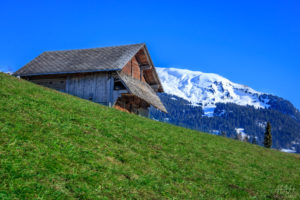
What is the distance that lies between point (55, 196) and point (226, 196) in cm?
604

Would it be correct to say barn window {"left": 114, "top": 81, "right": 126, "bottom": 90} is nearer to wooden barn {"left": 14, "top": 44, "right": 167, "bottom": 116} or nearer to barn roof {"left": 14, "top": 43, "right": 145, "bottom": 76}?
wooden barn {"left": 14, "top": 44, "right": 167, "bottom": 116}

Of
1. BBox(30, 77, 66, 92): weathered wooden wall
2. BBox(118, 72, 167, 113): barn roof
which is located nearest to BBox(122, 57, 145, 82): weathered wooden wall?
BBox(118, 72, 167, 113): barn roof

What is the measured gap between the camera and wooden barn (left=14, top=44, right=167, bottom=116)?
99.8 ft

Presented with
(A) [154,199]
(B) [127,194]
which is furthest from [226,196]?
(B) [127,194]

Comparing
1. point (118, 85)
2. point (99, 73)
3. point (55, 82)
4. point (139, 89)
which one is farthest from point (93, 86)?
point (139, 89)

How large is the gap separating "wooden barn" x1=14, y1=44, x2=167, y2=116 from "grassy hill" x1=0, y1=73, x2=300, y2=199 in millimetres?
13212

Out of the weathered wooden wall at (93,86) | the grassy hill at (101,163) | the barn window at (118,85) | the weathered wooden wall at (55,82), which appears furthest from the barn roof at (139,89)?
the grassy hill at (101,163)

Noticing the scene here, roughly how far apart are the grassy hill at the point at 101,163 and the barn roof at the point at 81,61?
13.6 m

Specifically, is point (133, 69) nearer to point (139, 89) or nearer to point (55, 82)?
point (139, 89)

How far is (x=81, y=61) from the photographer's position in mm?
32688

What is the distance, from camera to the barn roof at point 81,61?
30.7 metres

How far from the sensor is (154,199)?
8.13 meters

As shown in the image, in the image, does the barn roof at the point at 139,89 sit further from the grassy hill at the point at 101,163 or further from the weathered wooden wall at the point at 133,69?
the grassy hill at the point at 101,163

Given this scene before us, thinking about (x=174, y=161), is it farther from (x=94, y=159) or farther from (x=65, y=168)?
(x=65, y=168)
